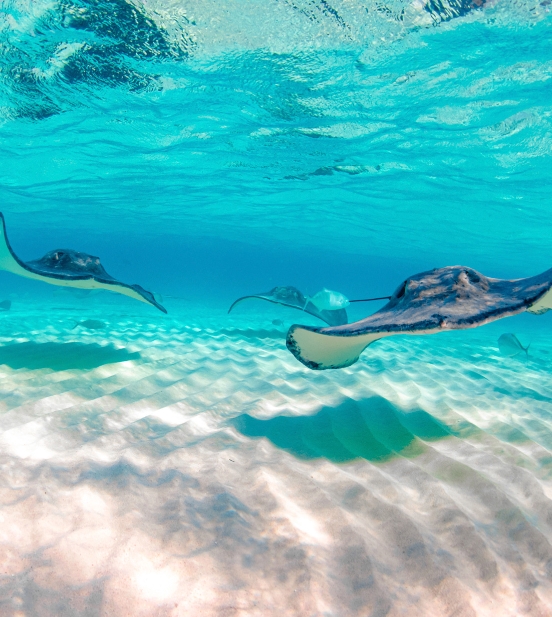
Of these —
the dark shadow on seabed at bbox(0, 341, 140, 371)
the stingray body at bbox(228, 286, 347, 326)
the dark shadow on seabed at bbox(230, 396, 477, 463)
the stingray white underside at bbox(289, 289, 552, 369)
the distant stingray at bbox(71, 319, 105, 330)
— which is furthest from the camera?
the distant stingray at bbox(71, 319, 105, 330)

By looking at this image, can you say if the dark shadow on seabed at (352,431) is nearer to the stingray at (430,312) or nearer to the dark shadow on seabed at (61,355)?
the stingray at (430,312)

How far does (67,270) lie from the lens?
19.3ft

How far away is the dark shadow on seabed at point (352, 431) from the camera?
346 centimetres

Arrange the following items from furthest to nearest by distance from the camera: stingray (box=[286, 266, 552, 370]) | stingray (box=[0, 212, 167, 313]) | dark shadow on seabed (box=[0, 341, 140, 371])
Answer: dark shadow on seabed (box=[0, 341, 140, 371]), stingray (box=[0, 212, 167, 313]), stingray (box=[286, 266, 552, 370])

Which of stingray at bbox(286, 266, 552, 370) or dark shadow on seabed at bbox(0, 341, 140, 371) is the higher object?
stingray at bbox(286, 266, 552, 370)

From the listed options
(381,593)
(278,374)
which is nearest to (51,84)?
(278,374)

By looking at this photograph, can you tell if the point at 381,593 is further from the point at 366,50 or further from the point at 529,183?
the point at 529,183

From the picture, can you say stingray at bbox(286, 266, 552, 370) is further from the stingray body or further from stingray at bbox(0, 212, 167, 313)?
the stingray body

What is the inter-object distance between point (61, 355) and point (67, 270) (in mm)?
1436

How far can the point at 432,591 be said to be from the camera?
1.95 metres

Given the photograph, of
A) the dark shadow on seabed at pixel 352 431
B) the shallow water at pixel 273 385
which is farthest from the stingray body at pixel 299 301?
the dark shadow on seabed at pixel 352 431

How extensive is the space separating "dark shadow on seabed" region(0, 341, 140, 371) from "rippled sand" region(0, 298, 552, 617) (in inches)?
9.0

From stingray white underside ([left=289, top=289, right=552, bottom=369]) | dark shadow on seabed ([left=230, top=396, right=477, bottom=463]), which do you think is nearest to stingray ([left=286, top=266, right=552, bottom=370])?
stingray white underside ([left=289, top=289, right=552, bottom=369])

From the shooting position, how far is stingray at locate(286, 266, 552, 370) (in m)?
2.52
